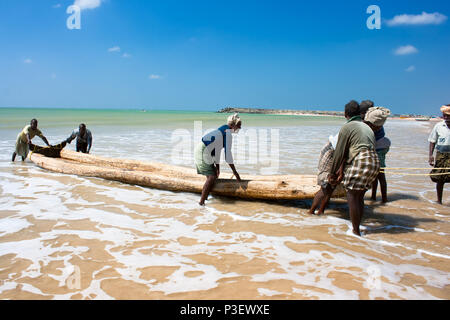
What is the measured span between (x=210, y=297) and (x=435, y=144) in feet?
14.9

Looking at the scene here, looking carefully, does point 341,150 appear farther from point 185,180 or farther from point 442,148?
point 185,180

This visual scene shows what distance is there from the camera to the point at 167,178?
17.5 feet

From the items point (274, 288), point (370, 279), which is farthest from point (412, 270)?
point (274, 288)

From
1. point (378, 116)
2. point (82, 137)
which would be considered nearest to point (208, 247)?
point (378, 116)

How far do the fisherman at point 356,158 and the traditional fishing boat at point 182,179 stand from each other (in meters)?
0.77

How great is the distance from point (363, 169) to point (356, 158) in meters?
0.14

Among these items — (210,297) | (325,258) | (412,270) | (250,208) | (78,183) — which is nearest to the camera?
(210,297)

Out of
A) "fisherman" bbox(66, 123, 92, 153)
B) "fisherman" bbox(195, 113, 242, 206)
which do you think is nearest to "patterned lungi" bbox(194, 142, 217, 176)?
"fisherman" bbox(195, 113, 242, 206)

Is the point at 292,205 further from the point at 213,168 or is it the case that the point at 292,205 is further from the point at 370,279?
the point at 370,279

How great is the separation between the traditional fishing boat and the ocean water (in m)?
0.21

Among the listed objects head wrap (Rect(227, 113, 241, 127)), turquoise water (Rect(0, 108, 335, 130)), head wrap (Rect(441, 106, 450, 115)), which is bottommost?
head wrap (Rect(227, 113, 241, 127))

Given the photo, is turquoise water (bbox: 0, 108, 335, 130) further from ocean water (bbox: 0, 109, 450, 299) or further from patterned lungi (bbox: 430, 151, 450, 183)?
patterned lungi (bbox: 430, 151, 450, 183)

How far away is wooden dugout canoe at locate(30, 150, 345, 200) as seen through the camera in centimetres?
442

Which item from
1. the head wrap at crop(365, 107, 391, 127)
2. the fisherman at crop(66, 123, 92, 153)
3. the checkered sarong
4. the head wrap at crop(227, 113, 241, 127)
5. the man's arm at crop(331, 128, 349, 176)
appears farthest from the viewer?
the fisherman at crop(66, 123, 92, 153)
